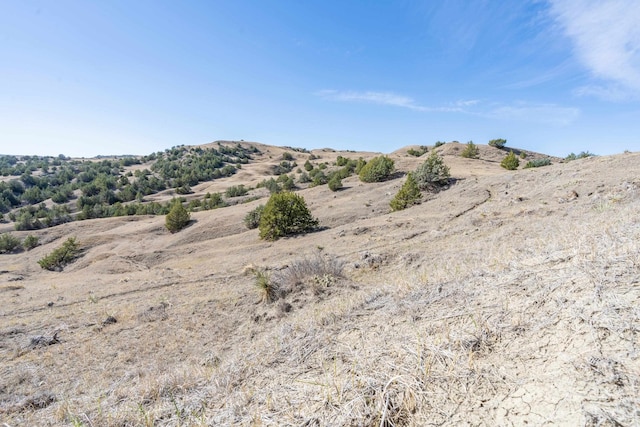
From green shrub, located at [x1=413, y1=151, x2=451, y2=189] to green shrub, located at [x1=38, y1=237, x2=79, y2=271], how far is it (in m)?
29.2

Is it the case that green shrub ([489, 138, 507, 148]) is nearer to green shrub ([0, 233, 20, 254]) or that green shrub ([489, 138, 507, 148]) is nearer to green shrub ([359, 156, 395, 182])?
green shrub ([359, 156, 395, 182])

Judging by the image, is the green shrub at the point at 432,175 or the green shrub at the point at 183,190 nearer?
the green shrub at the point at 432,175

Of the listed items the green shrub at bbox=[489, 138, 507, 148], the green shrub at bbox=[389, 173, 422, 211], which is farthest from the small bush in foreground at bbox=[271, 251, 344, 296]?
the green shrub at bbox=[489, 138, 507, 148]

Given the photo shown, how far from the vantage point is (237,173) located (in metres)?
61.3

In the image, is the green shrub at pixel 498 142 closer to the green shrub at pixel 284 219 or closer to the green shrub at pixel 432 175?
the green shrub at pixel 432 175

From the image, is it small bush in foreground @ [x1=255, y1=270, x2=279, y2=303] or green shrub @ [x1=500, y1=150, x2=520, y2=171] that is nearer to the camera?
small bush in foreground @ [x1=255, y1=270, x2=279, y2=303]

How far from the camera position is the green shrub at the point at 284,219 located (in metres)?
20.2

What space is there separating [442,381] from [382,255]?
911 centimetres

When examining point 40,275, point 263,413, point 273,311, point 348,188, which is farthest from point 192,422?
point 348,188

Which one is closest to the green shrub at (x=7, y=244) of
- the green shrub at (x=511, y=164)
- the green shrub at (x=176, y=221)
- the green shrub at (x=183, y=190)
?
the green shrub at (x=176, y=221)

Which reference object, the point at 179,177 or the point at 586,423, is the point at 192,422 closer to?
the point at 586,423

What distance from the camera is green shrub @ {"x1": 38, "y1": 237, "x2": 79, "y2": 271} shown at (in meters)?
22.3

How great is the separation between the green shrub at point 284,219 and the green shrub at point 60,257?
1585cm

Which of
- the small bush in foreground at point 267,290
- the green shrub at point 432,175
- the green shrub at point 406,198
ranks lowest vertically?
the small bush in foreground at point 267,290
